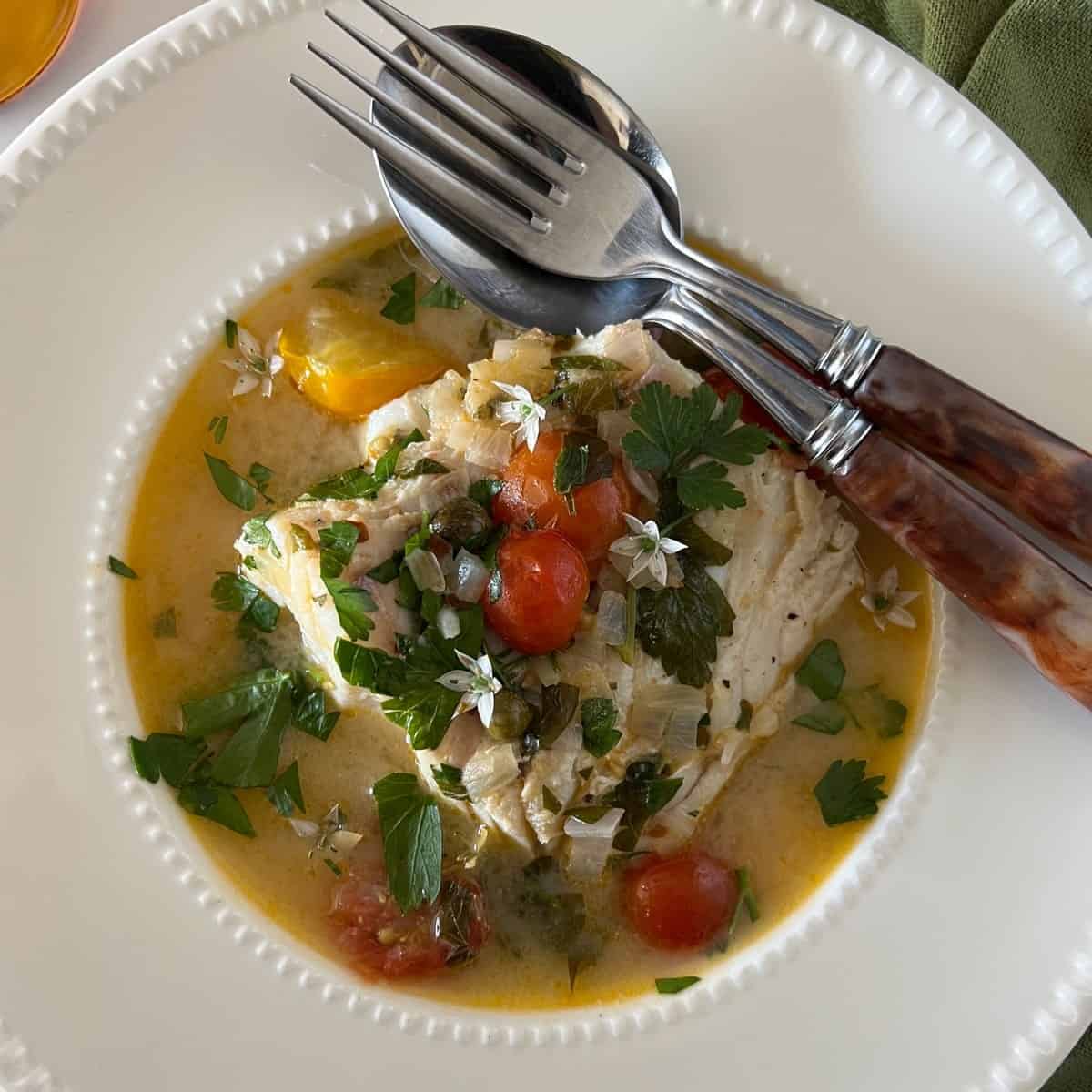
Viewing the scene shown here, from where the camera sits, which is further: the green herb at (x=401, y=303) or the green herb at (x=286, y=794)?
the green herb at (x=401, y=303)

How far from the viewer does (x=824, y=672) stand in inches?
130

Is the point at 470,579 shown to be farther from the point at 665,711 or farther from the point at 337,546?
the point at 665,711

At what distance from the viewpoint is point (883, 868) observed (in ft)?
10.0

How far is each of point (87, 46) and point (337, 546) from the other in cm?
208

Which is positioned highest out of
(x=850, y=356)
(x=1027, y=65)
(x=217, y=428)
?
(x=1027, y=65)

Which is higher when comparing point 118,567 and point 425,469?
point 425,469

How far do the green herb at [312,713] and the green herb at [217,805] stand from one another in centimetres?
27

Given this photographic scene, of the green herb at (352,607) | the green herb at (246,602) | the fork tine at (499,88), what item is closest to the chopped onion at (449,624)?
the green herb at (352,607)

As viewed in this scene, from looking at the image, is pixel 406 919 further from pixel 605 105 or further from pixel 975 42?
pixel 975 42

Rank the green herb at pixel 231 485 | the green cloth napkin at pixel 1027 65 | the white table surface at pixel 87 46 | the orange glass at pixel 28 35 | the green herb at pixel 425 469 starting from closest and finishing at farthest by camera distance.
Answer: the green herb at pixel 425 469
the green herb at pixel 231 485
the green cloth napkin at pixel 1027 65
the orange glass at pixel 28 35
the white table surface at pixel 87 46

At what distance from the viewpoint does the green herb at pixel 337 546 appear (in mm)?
2877

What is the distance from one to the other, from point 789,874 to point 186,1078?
5.38 feet

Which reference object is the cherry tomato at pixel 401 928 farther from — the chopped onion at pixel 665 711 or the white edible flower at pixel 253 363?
the white edible flower at pixel 253 363

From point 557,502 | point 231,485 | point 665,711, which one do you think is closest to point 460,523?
point 557,502
